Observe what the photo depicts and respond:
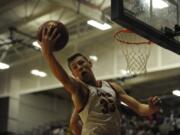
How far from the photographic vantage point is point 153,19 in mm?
4531

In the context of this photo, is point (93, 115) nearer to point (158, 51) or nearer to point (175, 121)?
point (158, 51)

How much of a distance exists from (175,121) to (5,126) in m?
5.81

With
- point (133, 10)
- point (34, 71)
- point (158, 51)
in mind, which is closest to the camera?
point (133, 10)

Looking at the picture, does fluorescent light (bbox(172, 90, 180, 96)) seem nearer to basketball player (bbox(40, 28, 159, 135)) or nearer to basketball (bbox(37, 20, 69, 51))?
basketball player (bbox(40, 28, 159, 135))

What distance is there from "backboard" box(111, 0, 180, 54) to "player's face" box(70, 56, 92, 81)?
19.5 inches

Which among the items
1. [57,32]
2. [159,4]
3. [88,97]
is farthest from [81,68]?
[159,4]

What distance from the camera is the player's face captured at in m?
3.54

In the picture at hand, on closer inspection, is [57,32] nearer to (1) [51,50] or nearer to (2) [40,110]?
(1) [51,50]

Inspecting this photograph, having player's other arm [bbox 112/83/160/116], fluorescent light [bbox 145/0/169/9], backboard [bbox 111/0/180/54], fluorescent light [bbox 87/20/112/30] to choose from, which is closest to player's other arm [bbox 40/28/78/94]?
player's other arm [bbox 112/83/160/116]

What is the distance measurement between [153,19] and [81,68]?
131 cm

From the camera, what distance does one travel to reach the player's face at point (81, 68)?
3.54 m

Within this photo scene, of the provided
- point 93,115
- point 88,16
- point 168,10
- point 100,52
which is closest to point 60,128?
point 100,52

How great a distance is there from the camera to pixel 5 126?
1465 cm

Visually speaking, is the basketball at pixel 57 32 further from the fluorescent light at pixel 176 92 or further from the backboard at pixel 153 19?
the fluorescent light at pixel 176 92
